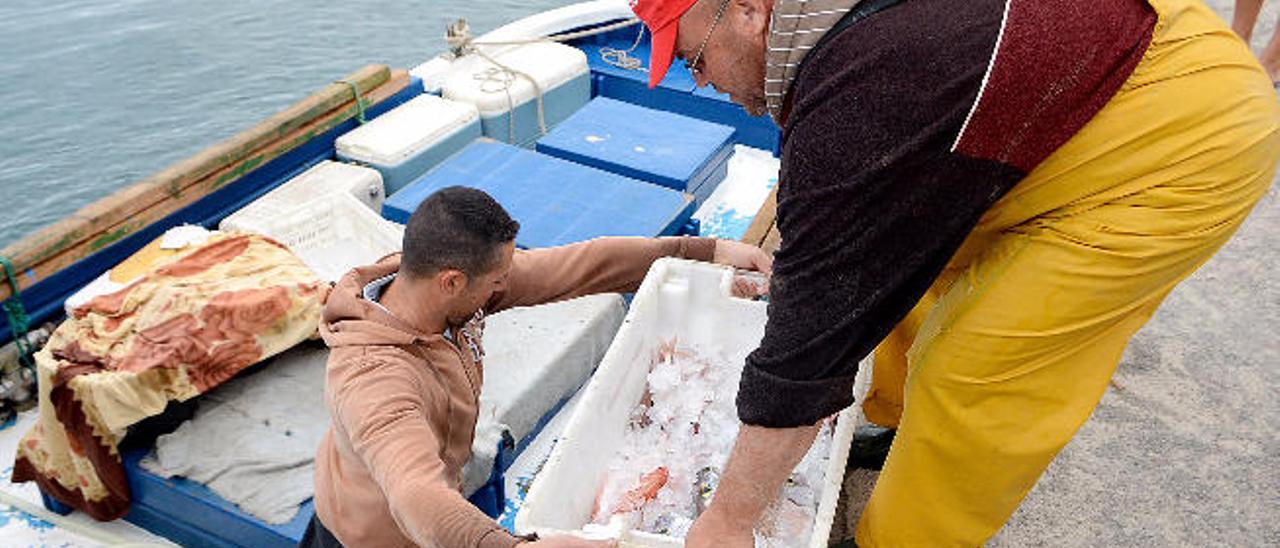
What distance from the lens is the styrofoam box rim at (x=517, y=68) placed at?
14.6ft

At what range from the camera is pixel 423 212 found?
6.66 ft

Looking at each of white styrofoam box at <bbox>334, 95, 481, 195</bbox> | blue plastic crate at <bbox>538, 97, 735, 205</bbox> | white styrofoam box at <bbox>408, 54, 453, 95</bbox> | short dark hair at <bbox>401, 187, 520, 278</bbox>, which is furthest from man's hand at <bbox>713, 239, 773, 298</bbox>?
white styrofoam box at <bbox>408, 54, 453, 95</bbox>

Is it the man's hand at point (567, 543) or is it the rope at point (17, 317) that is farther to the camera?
the rope at point (17, 317)

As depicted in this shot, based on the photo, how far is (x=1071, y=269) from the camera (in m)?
1.53

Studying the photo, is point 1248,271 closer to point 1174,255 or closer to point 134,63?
point 1174,255

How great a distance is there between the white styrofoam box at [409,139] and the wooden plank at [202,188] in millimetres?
99

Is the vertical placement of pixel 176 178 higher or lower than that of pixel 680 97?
higher

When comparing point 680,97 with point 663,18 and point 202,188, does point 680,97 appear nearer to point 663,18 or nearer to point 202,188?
point 202,188

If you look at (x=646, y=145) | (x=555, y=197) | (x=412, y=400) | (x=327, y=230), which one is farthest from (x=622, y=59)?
(x=412, y=400)

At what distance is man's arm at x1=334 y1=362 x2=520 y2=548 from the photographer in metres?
1.59

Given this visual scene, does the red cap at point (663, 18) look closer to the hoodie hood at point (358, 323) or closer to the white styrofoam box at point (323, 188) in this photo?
the hoodie hood at point (358, 323)

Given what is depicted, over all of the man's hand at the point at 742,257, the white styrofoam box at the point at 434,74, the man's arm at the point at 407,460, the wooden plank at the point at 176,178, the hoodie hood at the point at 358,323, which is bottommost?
the white styrofoam box at the point at 434,74

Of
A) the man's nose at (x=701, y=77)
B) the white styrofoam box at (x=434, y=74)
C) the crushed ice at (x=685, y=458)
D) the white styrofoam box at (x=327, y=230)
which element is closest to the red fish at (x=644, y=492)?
the crushed ice at (x=685, y=458)

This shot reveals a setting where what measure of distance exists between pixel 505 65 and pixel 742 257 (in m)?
2.72
